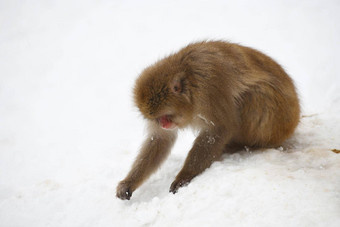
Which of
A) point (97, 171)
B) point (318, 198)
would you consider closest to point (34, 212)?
point (97, 171)

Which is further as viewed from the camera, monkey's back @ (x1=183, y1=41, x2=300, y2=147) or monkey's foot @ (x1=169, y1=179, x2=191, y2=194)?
monkey's back @ (x1=183, y1=41, x2=300, y2=147)

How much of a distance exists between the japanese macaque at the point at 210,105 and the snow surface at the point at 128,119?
Result: 221 millimetres

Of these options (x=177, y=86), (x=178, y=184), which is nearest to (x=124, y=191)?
(x=178, y=184)

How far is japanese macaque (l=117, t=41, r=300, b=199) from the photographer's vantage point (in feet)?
12.6

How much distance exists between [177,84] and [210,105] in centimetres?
45

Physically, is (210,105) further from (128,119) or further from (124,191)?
(128,119)

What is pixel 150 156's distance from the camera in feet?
14.1

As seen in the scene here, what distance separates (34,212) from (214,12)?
30.2ft

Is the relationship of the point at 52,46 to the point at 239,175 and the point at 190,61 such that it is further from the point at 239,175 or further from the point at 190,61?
the point at 239,175

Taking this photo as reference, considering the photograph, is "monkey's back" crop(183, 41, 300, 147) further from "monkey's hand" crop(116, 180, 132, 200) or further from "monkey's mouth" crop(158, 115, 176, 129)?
"monkey's hand" crop(116, 180, 132, 200)

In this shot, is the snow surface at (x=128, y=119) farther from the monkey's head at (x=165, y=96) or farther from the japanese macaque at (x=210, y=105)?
the monkey's head at (x=165, y=96)

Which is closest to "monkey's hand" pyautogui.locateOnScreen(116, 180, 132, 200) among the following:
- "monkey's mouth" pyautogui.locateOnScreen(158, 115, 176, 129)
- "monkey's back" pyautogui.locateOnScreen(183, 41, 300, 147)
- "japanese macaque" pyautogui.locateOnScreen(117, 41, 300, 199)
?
"japanese macaque" pyautogui.locateOnScreen(117, 41, 300, 199)

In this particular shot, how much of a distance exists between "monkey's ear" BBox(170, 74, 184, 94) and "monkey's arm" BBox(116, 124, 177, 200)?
67 cm

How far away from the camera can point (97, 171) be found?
196 inches
